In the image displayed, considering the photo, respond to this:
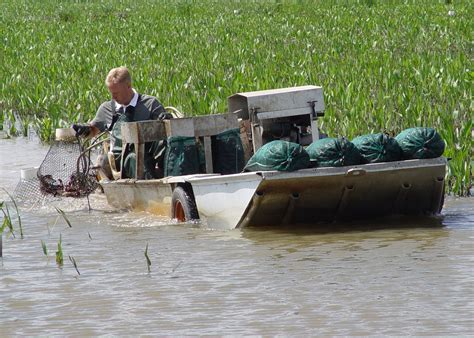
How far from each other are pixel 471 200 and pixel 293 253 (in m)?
2.97

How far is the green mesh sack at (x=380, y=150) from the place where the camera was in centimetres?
994

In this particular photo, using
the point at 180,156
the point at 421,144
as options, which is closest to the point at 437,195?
the point at 421,144

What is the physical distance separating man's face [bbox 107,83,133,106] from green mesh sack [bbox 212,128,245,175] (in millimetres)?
986

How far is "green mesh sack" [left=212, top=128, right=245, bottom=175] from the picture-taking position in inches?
434

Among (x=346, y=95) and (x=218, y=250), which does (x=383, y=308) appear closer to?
(x=218, y=250)

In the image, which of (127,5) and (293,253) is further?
(127,5)

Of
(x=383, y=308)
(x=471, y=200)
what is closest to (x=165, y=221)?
(x=471, y=200)

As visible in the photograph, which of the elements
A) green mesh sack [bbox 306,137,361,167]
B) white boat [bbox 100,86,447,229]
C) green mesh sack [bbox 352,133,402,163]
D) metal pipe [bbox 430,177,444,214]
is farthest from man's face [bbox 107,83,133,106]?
metal pipe [bbox 430,177,444,214]

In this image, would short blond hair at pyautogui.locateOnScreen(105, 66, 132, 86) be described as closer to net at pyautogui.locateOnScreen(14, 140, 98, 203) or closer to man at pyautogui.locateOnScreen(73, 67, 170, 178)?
man at pyautogui.locateOnScreen(73, 67, 170, 178)

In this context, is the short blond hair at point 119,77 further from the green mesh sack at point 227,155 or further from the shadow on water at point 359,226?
the shadow on water at point 359,226

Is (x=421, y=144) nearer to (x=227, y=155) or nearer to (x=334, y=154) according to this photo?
(x=334, y=154)

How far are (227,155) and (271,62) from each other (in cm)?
960

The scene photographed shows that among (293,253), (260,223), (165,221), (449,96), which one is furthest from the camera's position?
(449,96)

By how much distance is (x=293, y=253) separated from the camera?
920 centimetres
